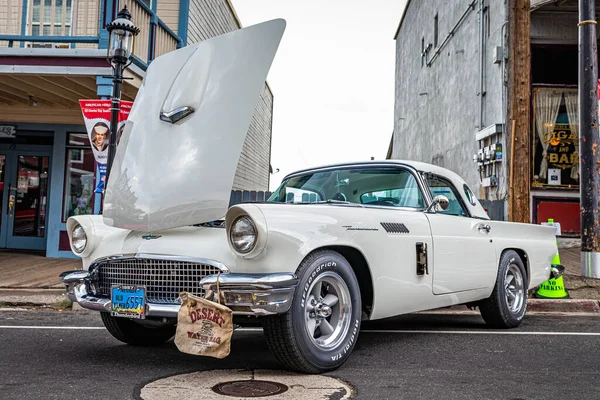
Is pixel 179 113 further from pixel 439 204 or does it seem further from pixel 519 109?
pixel 519 109

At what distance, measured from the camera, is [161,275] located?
3898mm

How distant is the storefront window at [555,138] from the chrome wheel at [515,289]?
694 centimetres

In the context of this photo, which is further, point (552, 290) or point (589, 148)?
point (589, 148)

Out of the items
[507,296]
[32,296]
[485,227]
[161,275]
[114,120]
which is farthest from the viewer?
[114,120]

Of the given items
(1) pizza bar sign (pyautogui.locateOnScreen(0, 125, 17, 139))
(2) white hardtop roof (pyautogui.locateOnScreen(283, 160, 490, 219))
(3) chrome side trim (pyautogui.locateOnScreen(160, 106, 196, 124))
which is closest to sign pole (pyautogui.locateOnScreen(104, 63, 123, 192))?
(2) white hardtop roof (pyautogui.locateOnScreen(283, 160, 490, 219))

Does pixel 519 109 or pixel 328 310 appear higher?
pixel 519 109

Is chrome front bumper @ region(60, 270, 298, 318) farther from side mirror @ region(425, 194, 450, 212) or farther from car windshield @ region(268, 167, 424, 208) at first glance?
side mirror @ region(425, 194, 450, 212)

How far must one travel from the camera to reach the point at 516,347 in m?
4.97

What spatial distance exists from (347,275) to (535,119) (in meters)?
10.1

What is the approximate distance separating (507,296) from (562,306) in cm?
197

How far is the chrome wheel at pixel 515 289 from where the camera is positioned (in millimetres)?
6047

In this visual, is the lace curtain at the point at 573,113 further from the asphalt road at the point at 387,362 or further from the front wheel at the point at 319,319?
the front wheel at the point at 319,319

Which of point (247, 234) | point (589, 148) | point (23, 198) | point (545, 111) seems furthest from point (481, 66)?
point (247, 234)

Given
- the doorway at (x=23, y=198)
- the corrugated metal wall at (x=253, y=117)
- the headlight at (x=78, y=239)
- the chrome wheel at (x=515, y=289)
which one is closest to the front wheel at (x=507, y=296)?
the chrome wheel at (x=515, y=289)
